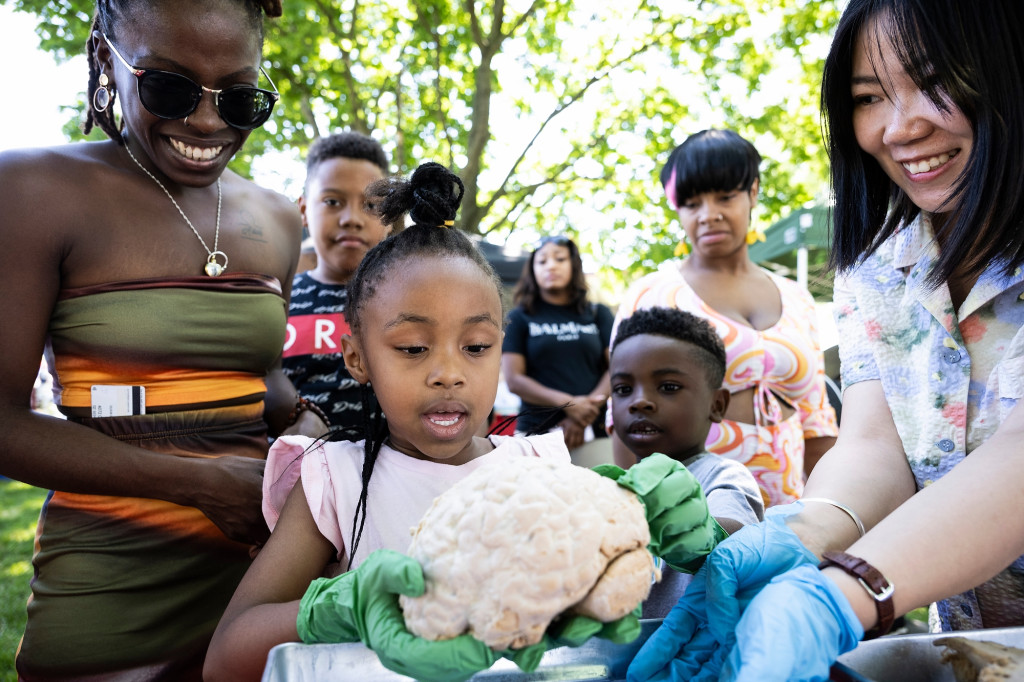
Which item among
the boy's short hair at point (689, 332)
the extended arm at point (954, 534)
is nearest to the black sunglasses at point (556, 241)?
the boy's short hair at point (689, 332)

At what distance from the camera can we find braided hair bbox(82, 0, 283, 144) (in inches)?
74.5

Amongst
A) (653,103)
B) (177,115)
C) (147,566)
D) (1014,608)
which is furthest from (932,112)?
(653,103)

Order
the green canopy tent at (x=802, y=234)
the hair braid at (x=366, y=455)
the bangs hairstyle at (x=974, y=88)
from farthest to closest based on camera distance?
the green canopy tent at (x=802, y=234) → the hair braid at (x=366, y=455) → the bangs hairstyle at (x=974, y=88)

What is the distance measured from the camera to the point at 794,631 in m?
1.04

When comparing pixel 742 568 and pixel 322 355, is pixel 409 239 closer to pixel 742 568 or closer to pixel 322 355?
pixel 742 568

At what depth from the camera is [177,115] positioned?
1.88 metres

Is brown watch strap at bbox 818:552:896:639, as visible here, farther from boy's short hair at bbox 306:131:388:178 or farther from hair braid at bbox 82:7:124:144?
boy's short hair at bbox 306:131:388:178

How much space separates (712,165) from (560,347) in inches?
77.0

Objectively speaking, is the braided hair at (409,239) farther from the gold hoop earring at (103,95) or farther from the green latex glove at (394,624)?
the gold hoop earring at (103,95)

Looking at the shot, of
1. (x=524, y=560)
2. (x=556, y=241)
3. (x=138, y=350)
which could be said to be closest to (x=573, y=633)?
(x=524, y=560)

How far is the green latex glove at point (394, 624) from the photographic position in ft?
3.27

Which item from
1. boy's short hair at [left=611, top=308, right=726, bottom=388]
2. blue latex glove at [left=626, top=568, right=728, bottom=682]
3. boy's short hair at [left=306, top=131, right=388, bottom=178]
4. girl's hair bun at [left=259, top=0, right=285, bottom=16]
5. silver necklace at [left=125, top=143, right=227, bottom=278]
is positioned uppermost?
girl's hair bun at [left=259, top=0, right=285, bottom=16]

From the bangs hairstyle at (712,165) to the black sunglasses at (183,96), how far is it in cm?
194

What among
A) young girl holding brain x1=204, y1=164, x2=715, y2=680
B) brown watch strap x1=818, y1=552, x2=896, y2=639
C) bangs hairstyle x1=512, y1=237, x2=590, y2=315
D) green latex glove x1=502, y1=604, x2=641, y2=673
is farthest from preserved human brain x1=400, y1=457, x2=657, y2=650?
bangs hairstyle x1=512, y1=237, x2=590, y2=315
